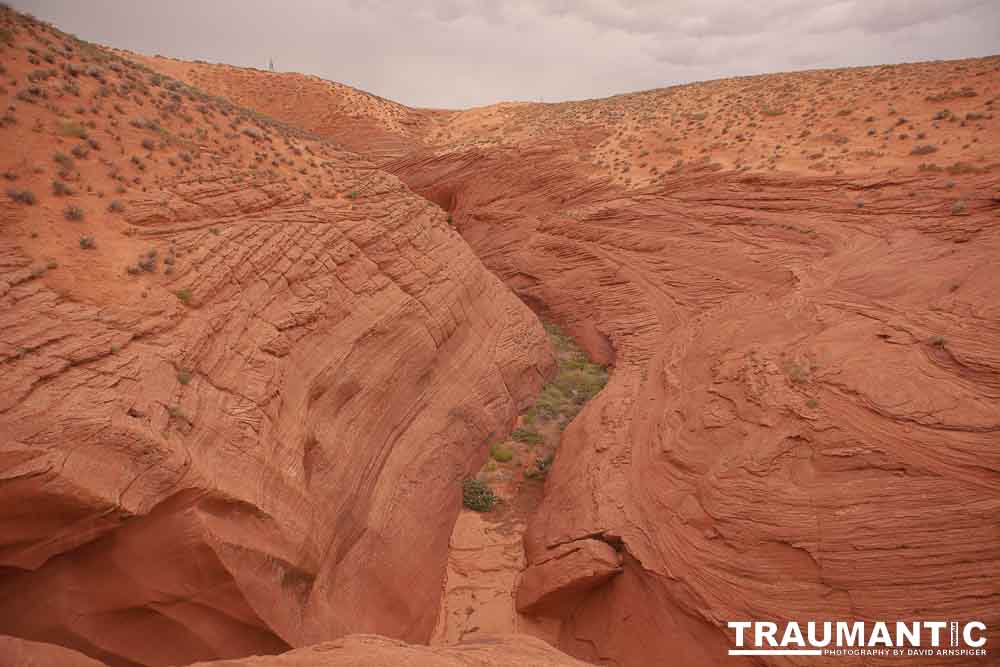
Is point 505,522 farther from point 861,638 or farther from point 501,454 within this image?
point 861,638

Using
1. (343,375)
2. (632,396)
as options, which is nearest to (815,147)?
(632,396)

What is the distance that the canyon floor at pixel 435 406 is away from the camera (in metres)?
5.00

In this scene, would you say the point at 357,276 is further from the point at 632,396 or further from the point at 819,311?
the point at 819,311

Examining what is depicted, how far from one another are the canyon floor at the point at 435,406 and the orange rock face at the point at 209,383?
4cm

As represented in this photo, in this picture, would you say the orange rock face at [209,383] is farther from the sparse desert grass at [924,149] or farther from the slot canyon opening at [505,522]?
the sparse desert grass at [924,149]

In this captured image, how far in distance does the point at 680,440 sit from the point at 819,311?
12.6 ft

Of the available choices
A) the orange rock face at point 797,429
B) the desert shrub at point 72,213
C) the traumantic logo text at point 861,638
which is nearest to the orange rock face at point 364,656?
the traumantic logo text at point 861,638

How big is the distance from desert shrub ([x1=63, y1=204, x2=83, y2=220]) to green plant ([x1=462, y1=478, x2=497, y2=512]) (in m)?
7.57

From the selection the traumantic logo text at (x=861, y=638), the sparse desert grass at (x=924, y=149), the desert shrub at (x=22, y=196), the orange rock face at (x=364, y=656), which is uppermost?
the sparse desert grass at (x=924, y=149)

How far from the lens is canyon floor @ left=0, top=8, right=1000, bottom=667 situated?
16.4 ft

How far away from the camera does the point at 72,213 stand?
657 cm

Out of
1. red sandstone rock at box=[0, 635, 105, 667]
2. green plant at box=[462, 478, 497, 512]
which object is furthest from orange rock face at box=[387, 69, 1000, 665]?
red sandstone rock at box=[0, 635, 105, 667]

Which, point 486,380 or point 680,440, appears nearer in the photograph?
point 680,440

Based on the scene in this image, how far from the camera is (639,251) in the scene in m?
16.0
